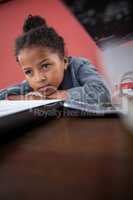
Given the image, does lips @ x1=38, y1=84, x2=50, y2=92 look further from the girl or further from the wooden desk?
the wooden desk

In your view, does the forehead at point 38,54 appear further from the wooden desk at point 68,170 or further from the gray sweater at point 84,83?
the wooden desk at point 68,170

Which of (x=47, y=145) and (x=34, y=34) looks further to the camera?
(x=34, y=34)

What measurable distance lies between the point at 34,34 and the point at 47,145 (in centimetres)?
87

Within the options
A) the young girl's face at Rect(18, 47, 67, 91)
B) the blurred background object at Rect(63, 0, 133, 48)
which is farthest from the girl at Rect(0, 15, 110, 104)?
the blurred background object at Rect(63, 0, 133, 48)

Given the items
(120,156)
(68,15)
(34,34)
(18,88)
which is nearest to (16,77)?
(18,88)

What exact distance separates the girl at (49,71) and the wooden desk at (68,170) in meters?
0.66

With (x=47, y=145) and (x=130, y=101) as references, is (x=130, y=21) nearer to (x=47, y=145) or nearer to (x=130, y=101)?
(x=130, y=101)

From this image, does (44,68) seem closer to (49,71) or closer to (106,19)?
(49,71)

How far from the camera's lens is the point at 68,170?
0.26 metres

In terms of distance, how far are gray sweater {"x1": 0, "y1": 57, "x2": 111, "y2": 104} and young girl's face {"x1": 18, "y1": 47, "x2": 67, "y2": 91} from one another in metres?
0.03

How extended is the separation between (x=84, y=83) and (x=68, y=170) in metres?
0.82

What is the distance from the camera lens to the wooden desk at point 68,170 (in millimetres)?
205

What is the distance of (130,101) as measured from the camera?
0.92 metres

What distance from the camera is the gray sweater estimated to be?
1027mm
